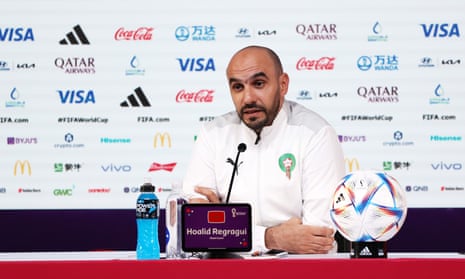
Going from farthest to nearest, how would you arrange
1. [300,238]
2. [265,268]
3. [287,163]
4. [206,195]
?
1. [287,163]
2. [206,195]
3. [300,238]
4. [265,268]

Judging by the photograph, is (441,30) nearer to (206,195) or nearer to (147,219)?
(206,195)

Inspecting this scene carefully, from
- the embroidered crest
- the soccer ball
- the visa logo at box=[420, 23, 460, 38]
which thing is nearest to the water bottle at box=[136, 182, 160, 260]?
the soccer ball

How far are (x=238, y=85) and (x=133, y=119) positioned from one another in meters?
1.74

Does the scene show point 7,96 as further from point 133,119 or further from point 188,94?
point 188,94

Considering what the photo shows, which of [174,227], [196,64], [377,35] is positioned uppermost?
[377,35]

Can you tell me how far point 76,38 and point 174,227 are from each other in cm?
294

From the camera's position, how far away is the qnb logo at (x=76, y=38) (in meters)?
5.18

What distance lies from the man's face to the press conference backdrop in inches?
60.9

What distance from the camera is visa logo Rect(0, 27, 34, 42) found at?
5.15m

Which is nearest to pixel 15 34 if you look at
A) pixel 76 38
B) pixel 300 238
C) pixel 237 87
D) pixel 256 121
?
pixel 76 38

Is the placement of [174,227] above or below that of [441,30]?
below

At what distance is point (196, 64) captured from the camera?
519cm

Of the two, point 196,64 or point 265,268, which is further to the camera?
point 196,64

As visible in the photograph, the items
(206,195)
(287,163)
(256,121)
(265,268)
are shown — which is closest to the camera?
(265,268)
